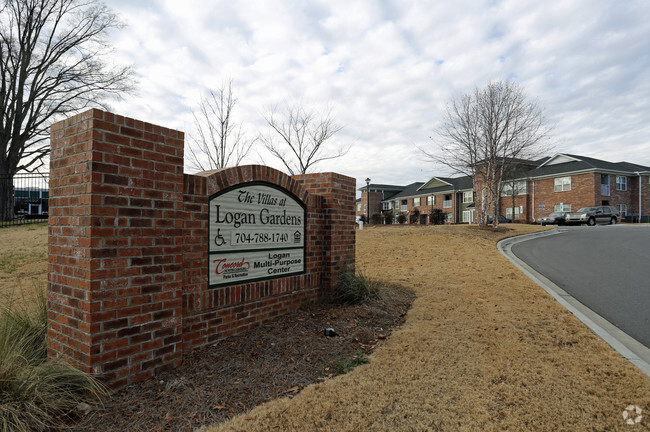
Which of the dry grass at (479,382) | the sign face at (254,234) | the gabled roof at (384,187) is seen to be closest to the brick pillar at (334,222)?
the sign face at (254,234)

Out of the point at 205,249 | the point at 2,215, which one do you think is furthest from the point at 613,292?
the point at 2,215

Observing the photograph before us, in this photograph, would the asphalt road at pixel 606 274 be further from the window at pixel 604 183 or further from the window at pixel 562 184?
the window at pixel 604 183

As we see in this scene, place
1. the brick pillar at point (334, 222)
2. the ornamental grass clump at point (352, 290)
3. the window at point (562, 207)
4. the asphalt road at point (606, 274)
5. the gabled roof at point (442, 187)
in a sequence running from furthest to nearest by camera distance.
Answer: the gabled roof at point (442, 187) < the window at point (562, 207) < the brick pillar at point (334, 222) < the ornamental grass clump at point (352, 290) < the asphalt road at point (606, 274)

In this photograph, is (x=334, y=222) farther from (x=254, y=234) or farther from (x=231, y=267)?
(x=231, y=267)

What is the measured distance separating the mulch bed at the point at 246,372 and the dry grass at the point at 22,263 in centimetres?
316

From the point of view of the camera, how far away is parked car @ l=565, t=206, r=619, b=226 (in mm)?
29969

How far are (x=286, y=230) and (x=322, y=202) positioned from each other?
101cm

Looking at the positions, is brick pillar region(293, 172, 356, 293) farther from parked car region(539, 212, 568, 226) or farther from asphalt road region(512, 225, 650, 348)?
parked car region(539, 212, 568, 226)

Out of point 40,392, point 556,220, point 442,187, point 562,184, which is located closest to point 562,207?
point 562,184

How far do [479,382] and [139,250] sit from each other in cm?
319

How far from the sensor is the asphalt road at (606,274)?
5.41 meters

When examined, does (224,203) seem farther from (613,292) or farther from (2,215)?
(2,215)

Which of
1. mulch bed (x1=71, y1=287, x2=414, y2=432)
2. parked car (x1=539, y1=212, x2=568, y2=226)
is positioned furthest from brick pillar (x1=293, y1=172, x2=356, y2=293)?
parked car (x1=539, y1=212, x2=568, y2=226)

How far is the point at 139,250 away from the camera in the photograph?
3057 millimetres
